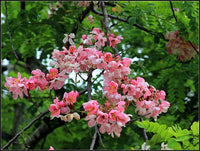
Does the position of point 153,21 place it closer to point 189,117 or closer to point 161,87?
point 161,87

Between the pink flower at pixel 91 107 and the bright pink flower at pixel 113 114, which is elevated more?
the pink flower at pixel 91 107

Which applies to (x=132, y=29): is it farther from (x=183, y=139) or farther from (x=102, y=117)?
(x=183, y=139)

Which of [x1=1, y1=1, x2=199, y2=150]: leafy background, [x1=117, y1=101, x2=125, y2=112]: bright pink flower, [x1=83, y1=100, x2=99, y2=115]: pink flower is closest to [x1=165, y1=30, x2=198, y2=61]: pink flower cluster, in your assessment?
[x1=1, y1=1, x2=199, y2=150]: leafy background

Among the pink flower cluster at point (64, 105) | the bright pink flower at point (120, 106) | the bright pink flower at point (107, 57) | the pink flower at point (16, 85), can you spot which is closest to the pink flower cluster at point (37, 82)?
the pink flower at point (16, 85)

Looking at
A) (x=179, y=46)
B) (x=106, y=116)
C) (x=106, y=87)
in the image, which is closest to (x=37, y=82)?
(x=106, y=87)

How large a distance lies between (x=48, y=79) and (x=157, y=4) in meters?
1.56

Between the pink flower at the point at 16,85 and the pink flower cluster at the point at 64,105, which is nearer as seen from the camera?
the pink flower cluster at the point at 64,105

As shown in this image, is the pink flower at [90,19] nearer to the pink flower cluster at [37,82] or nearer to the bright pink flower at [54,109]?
the pink flower cluster at [37,82]

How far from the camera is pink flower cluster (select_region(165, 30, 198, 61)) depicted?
2.60m

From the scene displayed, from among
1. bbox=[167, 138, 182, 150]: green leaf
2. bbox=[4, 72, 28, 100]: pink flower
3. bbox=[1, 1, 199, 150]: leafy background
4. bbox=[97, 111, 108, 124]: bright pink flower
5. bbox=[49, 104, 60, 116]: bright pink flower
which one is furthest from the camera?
bbox=[1, 1, 199, 150]: leafy background

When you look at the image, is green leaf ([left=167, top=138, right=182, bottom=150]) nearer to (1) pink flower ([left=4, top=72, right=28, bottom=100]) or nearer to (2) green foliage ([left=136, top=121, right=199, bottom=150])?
(2) green foliage ([left=136, top=121, right=199, bottom=150])

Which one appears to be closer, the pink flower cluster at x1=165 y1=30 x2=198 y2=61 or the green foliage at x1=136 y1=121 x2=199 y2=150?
the green foliage at x1=136 y1=121 x2=199 y2=150

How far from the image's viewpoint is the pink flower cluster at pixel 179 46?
8.52 feet

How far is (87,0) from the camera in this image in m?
2.79
